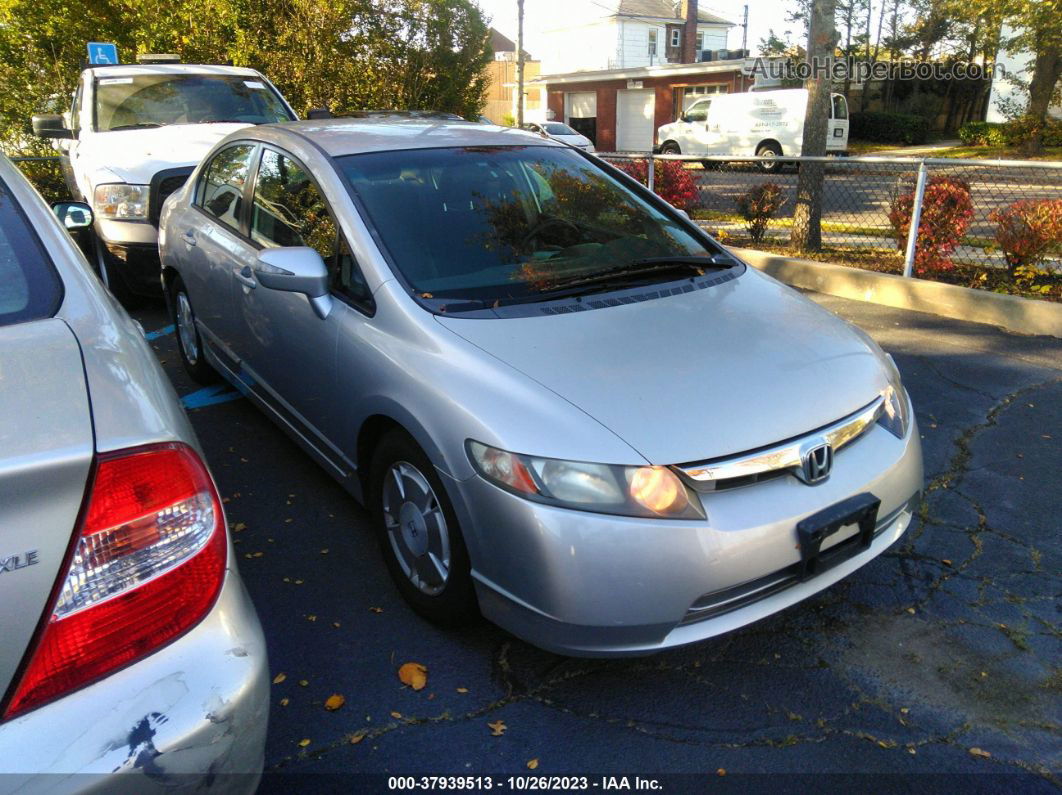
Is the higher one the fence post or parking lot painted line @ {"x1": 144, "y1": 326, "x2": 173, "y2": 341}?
the fence post

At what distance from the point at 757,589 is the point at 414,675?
112 cm

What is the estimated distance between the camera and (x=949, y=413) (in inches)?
184

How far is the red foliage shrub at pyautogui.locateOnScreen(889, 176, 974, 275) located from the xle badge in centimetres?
726

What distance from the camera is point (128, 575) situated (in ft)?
4.72

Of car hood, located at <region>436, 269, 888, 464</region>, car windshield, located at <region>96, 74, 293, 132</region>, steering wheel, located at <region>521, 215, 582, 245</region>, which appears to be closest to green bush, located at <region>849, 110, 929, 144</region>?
car windshield, located at <region>96, 74, 293, 132</region>

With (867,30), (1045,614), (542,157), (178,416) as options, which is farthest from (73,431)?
(867,30)

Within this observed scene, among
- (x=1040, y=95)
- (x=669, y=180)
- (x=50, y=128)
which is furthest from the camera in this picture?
(x=1040, y=95)

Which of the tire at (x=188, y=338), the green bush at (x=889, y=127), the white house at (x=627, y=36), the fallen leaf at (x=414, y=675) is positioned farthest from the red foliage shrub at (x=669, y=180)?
the white house at (x=627, y=36)

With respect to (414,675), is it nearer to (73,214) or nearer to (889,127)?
(73,214)

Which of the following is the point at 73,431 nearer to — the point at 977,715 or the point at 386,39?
the point at 977,715

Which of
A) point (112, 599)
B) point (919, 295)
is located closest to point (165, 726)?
point (112, 599)

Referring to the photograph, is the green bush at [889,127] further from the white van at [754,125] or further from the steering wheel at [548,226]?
the steering wheel at [548,226]

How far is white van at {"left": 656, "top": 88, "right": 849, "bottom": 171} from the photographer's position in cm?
2264

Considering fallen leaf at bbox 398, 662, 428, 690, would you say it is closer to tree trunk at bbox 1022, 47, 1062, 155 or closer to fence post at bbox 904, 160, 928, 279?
fence post at bbox 904, 160, 928, 279
